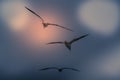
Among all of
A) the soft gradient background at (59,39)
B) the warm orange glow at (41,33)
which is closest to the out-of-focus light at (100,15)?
the soft gradient background at (59,39)

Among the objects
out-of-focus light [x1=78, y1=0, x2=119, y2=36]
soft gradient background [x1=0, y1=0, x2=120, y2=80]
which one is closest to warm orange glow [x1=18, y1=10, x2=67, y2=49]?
soft gradient background [x1=0, y1=0, x2=120, y2=80]

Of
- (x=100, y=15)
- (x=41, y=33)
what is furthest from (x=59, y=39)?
(x=100, y=15)

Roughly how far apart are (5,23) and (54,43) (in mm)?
377

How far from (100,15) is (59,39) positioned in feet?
1.13

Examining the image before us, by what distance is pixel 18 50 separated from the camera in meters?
1.91

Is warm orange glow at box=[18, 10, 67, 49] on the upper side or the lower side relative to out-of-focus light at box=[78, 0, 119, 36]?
lower

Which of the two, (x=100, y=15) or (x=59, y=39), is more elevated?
(x=100, y=15)

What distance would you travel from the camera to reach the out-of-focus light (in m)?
1.94

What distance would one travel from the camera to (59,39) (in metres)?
1.92

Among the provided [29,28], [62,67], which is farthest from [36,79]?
[29,28]

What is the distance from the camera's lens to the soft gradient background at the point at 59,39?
191cm

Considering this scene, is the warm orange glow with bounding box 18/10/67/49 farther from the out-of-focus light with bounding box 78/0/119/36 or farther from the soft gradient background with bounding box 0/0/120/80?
the out-of-focus light with bounding box 78/0/119/36

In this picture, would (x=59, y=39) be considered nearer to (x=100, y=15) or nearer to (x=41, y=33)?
(x=41, y=33)

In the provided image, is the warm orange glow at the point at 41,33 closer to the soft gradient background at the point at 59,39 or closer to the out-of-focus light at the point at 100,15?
the soft gradient background at the point at 59,39
